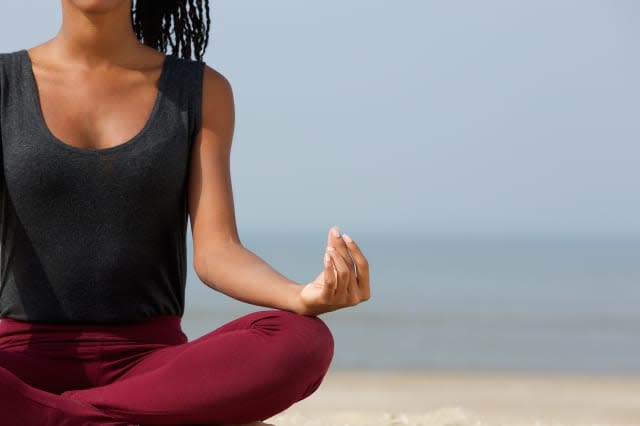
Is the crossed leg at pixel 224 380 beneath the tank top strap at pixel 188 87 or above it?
beneath

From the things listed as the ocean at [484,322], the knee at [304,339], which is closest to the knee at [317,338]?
the knee at [304,339]

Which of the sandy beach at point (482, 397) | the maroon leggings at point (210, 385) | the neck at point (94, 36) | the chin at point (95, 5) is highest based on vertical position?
the chin at point (95, 5)

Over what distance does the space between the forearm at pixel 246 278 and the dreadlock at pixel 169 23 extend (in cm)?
71

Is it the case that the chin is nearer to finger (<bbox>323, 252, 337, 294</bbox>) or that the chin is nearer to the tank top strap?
the tank top strap

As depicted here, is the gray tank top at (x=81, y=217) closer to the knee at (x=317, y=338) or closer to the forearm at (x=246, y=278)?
the forearm at (x=246, y=278)

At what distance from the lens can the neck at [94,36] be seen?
111 inches

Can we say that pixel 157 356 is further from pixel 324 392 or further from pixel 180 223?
pixel 324 392

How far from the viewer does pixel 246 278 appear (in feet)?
8.59

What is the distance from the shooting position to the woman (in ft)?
8.01

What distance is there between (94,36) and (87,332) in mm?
704

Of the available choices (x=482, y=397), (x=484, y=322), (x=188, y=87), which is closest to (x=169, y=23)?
(x=188, y=87)

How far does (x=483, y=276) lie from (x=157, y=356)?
67.5 feet

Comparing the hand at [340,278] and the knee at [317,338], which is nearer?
the hand at [340,278]

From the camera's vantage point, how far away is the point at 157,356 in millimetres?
2609
